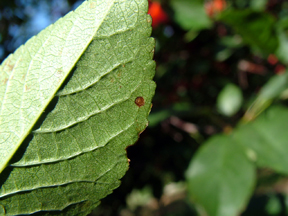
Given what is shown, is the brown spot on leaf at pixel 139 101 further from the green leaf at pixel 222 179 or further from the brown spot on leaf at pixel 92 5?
the green leaf at pixel 222 179

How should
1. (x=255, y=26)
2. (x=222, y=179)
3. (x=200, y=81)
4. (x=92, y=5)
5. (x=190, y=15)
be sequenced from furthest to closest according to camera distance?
(x=200, y=81), (x=190, y=15), (x=255, y=26), (x=222, y=179), (x=92, y=5)

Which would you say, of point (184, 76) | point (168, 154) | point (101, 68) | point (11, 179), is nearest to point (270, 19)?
point (184, 76)

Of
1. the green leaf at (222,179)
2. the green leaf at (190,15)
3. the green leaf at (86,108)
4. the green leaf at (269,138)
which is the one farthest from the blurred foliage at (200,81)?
the green leaf at (86,108)

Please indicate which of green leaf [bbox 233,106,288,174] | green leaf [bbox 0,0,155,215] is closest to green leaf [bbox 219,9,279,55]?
green leaf [bbox 233,106,288,174]

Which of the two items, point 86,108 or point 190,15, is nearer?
point 86,108

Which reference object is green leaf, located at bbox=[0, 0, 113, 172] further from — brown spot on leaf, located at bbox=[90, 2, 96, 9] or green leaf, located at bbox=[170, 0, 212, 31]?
green leaf, located at bbox=[170, 0, 212, 31]

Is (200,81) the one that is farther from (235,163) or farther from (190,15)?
(235,163)

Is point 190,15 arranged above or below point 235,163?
above

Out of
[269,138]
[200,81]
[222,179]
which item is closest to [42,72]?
[222,179]
